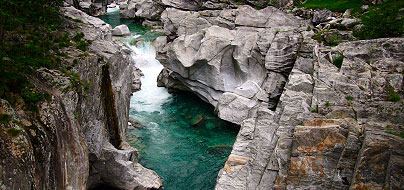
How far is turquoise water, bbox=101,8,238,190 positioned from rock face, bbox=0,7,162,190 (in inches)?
107

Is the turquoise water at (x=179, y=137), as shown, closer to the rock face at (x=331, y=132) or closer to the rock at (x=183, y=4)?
the rock face at (x=331, y=132)

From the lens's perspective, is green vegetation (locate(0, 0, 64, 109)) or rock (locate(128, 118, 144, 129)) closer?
green vegetation (locate(0, 0, 64, 109))

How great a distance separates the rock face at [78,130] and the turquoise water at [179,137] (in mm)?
2714

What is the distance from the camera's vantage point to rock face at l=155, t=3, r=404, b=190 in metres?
11.1

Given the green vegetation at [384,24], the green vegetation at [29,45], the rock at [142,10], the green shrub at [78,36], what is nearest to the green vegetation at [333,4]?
the green vegetation at [384,24]

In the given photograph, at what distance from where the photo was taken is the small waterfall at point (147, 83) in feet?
98.3

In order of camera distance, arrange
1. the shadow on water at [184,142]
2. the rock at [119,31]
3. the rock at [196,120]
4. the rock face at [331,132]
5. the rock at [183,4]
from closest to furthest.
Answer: the rock face at [331,132] → the shadow on water at [184,142] → the rock at [196,120] → the rock at [183,4] → the rock at [119,31]

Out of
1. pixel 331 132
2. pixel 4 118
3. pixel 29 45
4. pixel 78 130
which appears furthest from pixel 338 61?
pixel 4 118

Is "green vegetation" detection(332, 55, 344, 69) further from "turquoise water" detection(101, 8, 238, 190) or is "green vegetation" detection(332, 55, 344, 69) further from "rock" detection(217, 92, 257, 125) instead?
"turquoise water" detection(101, 8, 238, 190)

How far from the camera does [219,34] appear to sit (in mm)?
28547

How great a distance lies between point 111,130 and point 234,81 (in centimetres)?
1474

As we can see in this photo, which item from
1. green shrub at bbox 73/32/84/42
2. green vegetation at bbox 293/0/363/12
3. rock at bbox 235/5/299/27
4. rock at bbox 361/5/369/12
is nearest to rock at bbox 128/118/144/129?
green shrub at bbox 73/32/84/42

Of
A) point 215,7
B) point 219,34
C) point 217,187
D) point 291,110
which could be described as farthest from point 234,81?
point 217,187

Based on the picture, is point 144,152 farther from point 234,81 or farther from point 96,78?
point 234,81
